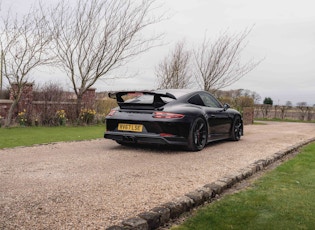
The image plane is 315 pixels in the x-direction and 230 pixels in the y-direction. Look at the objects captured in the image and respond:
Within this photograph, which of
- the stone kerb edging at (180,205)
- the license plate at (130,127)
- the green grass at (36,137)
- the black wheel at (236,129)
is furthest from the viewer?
the black wheel at (236,129)

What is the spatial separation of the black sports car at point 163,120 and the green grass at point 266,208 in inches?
83.1

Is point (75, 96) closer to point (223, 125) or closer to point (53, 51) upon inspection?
point (53, 51)

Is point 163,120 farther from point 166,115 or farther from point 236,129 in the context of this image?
point 236,129

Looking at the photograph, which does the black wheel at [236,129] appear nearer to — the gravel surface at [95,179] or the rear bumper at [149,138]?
the gravel surface at [95,179]

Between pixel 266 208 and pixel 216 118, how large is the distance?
4.47 metres

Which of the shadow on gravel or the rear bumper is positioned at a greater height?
the rear bumper

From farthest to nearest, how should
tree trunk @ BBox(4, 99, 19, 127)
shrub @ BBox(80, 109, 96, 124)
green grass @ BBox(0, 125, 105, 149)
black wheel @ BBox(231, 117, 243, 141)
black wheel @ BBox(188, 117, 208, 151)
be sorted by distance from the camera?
shrub @ BBox(80, 109, 96, 124)
tree trunk @ BBox(4, 99, 19, 127)
black wheel @ BBox(231, 117, 243, 141)
green grass @ BBox(0, 125, 105, 149)
black wheel @ BBox(188, 117, 208, 151)

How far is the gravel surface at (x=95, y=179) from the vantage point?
2.97 meters

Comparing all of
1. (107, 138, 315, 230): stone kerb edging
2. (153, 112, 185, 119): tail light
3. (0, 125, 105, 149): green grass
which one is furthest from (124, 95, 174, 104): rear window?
(0, 125, 105, 149): green grass

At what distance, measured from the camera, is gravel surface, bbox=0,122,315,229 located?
297 cm

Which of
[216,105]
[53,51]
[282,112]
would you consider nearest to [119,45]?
[53,51]

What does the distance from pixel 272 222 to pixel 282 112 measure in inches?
1003

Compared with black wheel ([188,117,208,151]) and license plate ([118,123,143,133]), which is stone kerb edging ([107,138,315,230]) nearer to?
black wheel ([188,117,208,151])

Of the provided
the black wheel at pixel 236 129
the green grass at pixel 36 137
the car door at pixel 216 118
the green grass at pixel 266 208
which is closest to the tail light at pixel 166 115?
the car door at pixel 216 118
